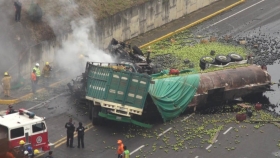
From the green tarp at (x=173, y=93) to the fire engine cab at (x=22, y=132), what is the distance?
18.7ft

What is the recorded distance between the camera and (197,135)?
24.9m

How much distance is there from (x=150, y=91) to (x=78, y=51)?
30.1ft

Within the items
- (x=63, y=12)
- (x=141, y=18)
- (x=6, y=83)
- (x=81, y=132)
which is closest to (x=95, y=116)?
(x=81, y=132)

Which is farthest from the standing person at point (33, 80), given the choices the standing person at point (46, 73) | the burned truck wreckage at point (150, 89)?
the burned truck wreckage at point (150, 89)

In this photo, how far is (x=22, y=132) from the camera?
840 inches

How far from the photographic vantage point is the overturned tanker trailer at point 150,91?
80.4 ft

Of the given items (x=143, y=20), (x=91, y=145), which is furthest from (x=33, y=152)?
(x=143, y=20)

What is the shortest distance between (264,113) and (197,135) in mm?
4840

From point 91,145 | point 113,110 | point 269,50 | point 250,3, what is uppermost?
point 250,3

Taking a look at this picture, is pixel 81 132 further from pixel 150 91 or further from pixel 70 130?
pixel 150 91

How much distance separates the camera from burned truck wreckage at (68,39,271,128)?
2452 centimetres

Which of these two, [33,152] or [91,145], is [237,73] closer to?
[91,145]

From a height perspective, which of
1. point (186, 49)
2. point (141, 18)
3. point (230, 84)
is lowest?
point (230, 84)

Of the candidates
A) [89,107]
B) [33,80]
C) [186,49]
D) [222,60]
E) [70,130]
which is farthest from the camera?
[186,49]
